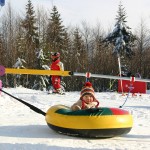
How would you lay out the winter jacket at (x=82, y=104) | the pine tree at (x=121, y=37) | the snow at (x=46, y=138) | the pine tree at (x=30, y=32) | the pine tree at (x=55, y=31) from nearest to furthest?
the snow at (x=46, y=138) < the winter jacket at (x=82, y=104) < the pine tree at (x=121, y=37) < the pine tree at (x=30, y=32) < the pine tree at (x=55, y=31)

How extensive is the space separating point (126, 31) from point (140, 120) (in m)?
28.0

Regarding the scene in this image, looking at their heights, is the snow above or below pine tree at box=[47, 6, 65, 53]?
below

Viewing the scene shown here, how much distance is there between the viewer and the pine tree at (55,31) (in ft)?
142

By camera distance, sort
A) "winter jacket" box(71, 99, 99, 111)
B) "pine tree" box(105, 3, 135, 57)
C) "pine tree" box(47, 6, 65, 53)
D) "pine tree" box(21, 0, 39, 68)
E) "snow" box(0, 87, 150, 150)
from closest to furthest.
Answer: "snow" box(0, 87, 150, 150)
"winter jacket" box(71, 99, 99, 111)
"pine tree" box(105, 3, 135, 57)
"pine tree" box(21, 0, 39, 68)
"pine tree" box(47, 6, 65, 53)

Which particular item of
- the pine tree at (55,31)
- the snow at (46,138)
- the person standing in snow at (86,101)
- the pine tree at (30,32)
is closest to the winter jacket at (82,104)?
the person standing in snow at (86,101)

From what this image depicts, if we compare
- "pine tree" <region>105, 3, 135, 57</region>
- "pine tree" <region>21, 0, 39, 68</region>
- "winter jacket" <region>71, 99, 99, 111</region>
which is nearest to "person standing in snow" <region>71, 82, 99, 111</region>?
"winter jacket" <region>71, 99, 99, 111</region>

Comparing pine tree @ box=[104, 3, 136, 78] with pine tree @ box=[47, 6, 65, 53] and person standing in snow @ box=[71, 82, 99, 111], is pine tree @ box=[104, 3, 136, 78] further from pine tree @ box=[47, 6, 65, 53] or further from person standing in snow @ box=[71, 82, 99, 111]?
person standing in snow @ box=[71, 82, 99, 111]

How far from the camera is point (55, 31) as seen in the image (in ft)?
144

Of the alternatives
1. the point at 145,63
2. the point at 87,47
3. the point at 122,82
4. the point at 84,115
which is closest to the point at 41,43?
the point at 87,47

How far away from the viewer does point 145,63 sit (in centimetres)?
4306

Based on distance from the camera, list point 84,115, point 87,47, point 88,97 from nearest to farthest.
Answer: point 84,115
point 88,97
point 87,47

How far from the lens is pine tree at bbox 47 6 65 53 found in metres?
43.2

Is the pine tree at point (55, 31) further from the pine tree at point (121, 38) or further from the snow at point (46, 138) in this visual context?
the snow at point (46, 138)

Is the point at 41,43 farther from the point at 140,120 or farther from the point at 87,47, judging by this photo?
the point at 140,120
